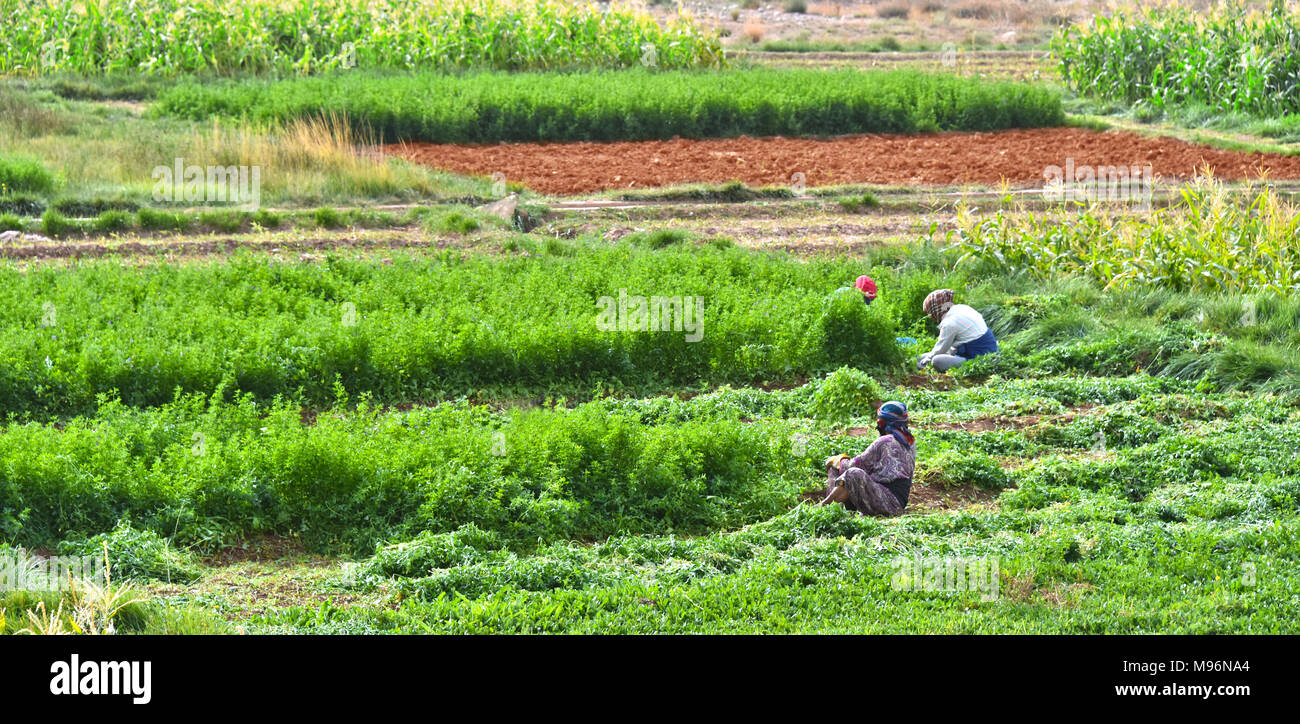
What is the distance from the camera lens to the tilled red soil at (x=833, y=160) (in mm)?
20125

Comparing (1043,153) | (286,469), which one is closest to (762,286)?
(286,469)

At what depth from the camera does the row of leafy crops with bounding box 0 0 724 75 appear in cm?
2522

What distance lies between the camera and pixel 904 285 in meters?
13.6

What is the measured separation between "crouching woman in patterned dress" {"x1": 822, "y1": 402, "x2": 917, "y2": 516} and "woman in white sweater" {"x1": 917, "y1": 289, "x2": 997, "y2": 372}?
3371 millimetres

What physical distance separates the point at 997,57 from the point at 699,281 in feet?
78.6

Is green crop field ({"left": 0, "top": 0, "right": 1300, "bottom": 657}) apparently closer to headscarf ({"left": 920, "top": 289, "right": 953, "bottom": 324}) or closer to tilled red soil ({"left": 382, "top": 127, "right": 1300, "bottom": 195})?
tilled red soil ({"left": 382, "top": 127, "right": 1300, "bottom": 195})

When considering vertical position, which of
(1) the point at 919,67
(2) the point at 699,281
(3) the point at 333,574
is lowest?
(3) the point at 333,574

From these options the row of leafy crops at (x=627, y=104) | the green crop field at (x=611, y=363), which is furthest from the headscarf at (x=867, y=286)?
the row of leafy crops at (x=627, y=104)

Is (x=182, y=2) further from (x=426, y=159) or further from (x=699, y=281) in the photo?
(x=699, y=281)

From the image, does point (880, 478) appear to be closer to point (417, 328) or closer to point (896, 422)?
point (896, 422)

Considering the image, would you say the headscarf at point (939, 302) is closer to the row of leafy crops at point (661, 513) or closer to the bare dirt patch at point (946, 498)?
the row of leafy crops at point (661, 513)

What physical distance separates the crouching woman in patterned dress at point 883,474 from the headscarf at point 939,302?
4.06 metres

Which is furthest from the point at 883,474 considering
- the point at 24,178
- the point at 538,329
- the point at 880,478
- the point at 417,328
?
the point at 24,178
